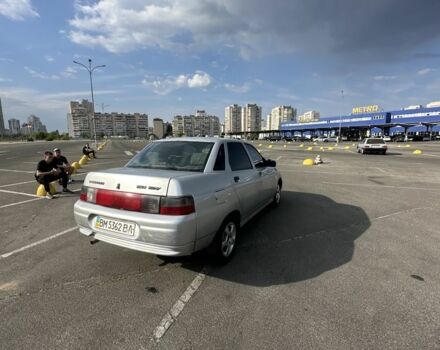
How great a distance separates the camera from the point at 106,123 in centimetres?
14438

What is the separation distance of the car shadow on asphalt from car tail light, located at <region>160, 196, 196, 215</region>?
Result: 1.06 meters

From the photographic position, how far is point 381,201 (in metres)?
7.18

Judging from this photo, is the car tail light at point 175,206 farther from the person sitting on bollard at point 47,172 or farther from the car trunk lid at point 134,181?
the person sitting on bollard at point 47,172

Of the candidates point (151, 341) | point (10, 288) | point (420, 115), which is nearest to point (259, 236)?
point (151, 341)

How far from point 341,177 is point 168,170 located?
980cm

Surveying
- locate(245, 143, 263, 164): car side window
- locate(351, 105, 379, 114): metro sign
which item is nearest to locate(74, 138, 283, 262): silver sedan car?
locate(245, 143, 263, 164): car side window

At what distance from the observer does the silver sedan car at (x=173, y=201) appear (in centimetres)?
285

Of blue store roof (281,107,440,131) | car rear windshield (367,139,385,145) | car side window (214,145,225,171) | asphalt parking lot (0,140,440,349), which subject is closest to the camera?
asphalt parking lot (0,140,440,349)

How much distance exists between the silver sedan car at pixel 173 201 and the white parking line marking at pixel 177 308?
1.23 ft

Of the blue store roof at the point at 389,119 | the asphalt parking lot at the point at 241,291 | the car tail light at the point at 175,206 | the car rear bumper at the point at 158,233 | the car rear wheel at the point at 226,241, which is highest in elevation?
the blue store roof at the point at 389,119

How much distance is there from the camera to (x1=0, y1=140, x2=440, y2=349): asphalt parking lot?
A: 2.36 metres

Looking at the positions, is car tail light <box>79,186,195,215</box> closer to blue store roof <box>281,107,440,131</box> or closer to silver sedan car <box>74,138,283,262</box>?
silver sedan car <box>74,138,283,262</box>

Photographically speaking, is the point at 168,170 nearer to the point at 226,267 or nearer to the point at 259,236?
the point at 226,267

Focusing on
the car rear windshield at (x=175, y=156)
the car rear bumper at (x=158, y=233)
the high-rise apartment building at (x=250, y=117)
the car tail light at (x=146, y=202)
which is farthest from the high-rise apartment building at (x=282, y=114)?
the car rear bumper at (x=158, y=233)
